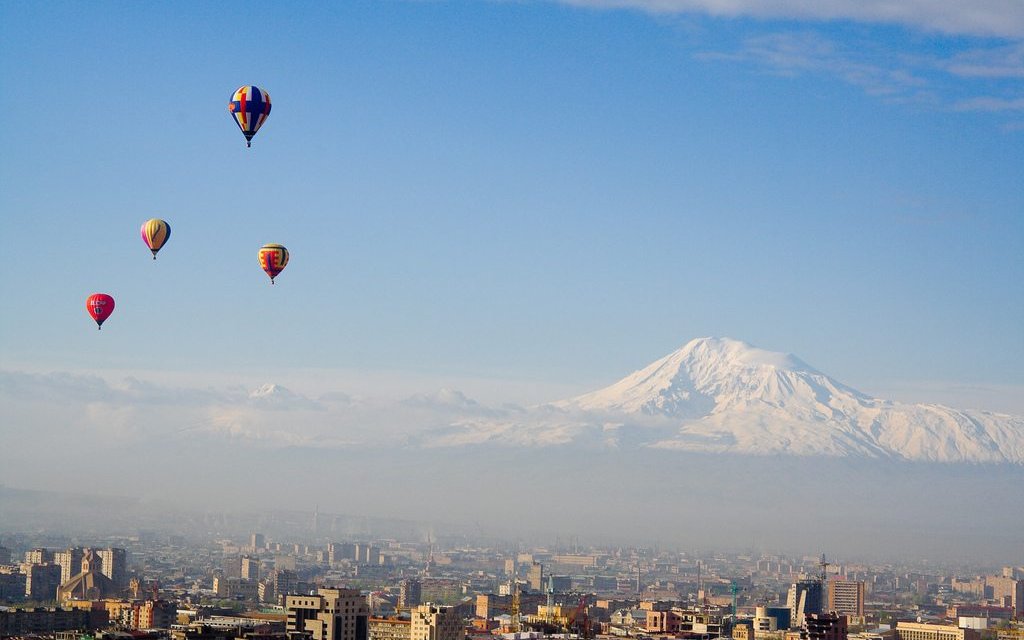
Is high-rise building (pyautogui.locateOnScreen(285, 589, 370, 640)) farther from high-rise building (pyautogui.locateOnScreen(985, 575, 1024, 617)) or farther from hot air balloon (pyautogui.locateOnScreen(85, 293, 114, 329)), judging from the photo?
high-rise building (pyautogui.locateOnScreen(985, 575, 1024, 617))

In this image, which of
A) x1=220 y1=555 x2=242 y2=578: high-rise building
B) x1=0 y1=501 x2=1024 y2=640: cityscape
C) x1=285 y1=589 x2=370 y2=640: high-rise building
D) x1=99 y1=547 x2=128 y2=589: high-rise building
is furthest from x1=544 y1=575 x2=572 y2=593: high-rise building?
x1=285 y1=589 x2=370 y2=640: high-rise building

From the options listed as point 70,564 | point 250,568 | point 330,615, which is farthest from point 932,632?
point 250,568

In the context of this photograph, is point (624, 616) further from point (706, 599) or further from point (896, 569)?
point (896, 569)

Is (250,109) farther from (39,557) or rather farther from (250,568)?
(250,568)

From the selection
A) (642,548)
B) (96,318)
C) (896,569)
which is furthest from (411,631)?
(642,548)

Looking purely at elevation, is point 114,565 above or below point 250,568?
above
